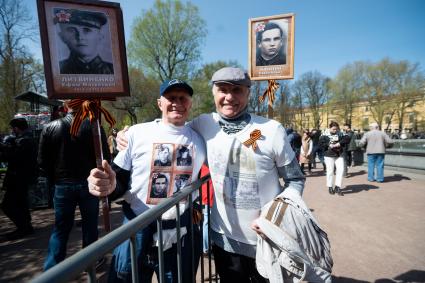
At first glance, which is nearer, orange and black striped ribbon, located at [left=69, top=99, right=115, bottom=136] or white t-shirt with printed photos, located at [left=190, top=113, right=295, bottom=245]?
orange and black striped ribbon, located at [left=69, top=99, right=115, bottom=136]

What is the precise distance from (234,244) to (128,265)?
2.40 feet

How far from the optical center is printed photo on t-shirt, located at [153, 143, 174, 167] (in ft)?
5.57

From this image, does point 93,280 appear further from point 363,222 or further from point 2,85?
point 2,85

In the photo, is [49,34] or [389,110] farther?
[389,110]

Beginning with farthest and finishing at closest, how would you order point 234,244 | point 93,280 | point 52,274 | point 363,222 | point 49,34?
point 363,222
point 234,244
point 49,34
point 93,280
point 52,274

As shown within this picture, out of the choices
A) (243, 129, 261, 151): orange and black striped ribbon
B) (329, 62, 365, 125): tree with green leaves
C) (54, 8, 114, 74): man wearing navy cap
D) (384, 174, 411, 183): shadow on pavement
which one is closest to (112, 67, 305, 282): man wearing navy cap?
(243, 129, 261, 151): orange and black striped ribbon

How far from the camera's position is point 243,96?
6.04 feet

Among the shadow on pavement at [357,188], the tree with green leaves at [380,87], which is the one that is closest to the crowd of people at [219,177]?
the shadow on pavement at [357,188]

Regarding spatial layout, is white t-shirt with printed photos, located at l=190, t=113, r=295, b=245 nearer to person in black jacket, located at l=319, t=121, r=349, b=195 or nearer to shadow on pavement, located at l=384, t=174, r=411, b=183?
person in black jacket, located at l=319, t=121, r=349, b=195

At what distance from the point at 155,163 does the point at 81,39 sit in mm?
863

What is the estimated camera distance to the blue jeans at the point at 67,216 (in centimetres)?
271

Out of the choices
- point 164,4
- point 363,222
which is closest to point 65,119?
point 363,222

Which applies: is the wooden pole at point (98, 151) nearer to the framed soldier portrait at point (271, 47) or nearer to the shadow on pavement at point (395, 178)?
the framed soldier portrait at point (271, 47)

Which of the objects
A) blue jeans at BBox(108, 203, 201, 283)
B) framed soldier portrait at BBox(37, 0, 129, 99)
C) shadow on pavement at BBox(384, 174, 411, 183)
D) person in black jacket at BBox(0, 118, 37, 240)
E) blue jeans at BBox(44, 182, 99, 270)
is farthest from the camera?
shadow on pavement at BBox(384, 174, 411, 183)
